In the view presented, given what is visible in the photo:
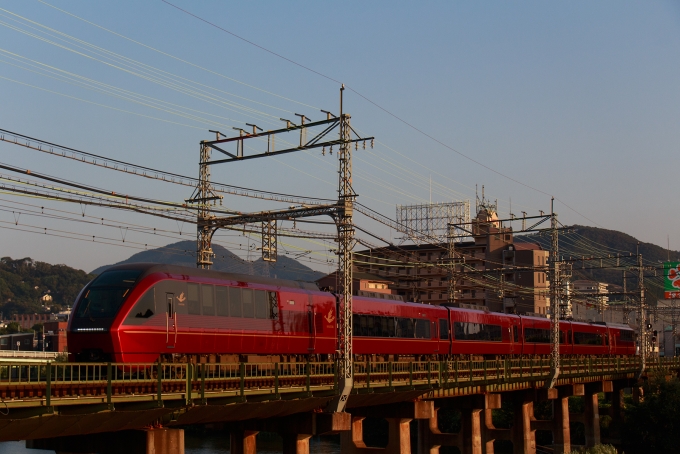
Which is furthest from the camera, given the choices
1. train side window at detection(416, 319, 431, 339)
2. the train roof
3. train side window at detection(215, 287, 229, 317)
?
train side window at detection(416, 319, 431, 339)

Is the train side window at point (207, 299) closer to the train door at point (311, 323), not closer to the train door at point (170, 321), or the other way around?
the train door at point (170, 321)

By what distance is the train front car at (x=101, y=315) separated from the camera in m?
25.6

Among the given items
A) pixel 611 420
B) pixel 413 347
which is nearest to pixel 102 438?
pixel 413 347

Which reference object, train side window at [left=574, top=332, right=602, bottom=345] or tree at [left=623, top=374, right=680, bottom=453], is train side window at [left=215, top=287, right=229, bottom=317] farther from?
tree at [left=623, top=374, right=680, bottom=453]

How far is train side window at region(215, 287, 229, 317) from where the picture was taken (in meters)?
29.9

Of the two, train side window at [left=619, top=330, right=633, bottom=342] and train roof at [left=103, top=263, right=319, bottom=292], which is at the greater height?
train roof at [left=103, top=263, right=319, bottom=292]

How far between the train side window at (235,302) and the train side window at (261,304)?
37.9 inches

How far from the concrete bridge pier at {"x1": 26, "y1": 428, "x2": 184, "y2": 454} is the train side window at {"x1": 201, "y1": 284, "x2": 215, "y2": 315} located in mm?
6207

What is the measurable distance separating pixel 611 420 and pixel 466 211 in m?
61.8

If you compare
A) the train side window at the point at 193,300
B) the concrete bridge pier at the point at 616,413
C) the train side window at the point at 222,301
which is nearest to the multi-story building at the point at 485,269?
the concrete bridge pier at the point at 616,413

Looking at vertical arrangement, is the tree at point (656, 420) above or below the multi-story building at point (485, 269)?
below

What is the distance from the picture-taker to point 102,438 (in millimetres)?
24094

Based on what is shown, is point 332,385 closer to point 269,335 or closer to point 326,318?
point 269,335

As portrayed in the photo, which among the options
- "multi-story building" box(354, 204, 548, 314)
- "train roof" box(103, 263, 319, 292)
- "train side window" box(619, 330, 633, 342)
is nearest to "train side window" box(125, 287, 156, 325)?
"train roof" box(103, 263, 319, 292)
